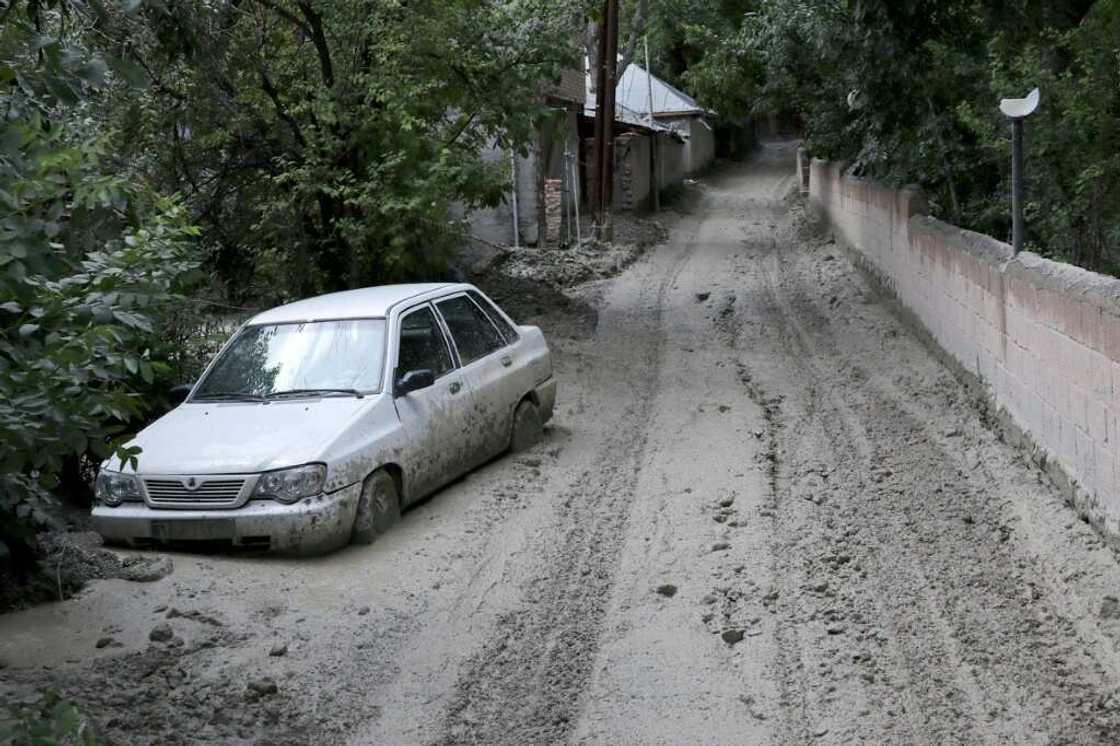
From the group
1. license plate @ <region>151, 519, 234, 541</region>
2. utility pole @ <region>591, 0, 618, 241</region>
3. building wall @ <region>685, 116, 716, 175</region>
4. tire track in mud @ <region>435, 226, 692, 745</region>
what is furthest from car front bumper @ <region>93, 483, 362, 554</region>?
building wall @ <region>685, 116, 716, 175</region>

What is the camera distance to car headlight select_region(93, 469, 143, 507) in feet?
26.0

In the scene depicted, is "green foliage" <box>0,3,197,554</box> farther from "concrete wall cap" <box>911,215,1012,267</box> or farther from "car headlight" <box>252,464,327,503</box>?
"concrete wall cap" <box>911,215,1012,267</box>

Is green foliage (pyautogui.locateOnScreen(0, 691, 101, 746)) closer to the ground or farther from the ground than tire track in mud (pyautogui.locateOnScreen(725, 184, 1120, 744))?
farther from the ground

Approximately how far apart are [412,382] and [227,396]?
124 centimetres

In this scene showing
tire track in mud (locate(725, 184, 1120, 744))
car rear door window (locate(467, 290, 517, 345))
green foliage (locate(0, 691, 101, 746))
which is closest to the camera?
green foliage (locate(0, 691, 101, 746))

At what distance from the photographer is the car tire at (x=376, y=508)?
315 inches

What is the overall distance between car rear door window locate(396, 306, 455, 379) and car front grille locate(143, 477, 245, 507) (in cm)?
160

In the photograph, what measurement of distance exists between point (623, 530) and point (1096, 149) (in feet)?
24.5

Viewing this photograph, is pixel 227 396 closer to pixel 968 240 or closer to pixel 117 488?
pixel 117 488

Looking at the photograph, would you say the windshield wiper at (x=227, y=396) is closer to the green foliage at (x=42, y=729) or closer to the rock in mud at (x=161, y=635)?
the rock in mud at (x=161, y=635)

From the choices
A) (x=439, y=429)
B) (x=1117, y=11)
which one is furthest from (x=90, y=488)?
(x=1117, y=11)

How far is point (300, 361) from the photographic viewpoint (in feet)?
29.5

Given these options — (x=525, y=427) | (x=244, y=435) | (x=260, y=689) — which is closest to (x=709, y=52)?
(x=525, y=427)

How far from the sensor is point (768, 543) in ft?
25.4
